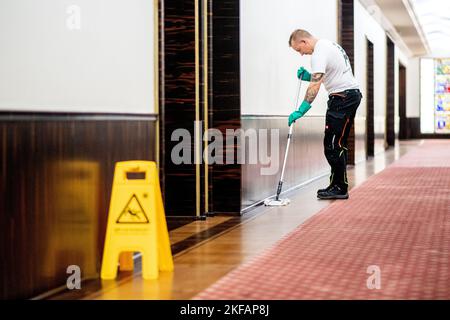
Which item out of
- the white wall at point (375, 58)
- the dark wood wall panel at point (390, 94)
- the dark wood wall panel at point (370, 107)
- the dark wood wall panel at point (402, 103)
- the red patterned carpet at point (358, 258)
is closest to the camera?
the red patterned carpet at point (358, 258)

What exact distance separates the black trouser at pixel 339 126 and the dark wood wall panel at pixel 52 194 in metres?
3.22

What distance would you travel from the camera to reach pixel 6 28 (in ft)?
10.4

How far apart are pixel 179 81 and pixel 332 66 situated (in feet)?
5.85

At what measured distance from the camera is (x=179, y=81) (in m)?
5.83

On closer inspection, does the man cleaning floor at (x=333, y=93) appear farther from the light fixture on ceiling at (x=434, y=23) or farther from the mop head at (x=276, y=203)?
the light fixture on ceiling at (x=434, y=23)

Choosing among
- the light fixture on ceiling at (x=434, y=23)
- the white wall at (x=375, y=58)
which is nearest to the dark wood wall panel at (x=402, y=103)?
the light fixture on ceiling at (x=434, y=23)

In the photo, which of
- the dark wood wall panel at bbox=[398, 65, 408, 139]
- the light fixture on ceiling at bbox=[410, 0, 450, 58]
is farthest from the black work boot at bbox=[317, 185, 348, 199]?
the dark wood wall panel at bbox=[398, 65, 408, 139]

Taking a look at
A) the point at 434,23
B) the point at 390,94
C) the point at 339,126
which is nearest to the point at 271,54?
the point at 339,126

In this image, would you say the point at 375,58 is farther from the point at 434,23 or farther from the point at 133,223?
the point at 133,223

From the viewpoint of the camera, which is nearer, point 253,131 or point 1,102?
point 1,102

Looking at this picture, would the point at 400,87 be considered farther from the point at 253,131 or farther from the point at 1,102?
the point at 1,102

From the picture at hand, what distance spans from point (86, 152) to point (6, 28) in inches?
33.1

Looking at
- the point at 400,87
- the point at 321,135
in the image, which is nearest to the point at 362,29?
the point at 321,135

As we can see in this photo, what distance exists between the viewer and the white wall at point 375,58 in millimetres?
13109
